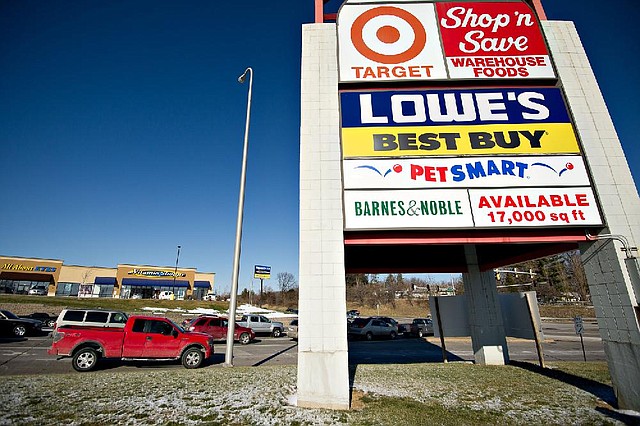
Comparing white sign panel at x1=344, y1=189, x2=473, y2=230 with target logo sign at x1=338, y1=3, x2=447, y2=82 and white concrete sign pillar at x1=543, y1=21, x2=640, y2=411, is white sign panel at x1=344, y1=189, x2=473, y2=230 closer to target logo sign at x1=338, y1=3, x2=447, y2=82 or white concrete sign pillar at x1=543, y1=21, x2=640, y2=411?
white concrete sign pillar at x1=543, y1=21, x2=640, y2=411

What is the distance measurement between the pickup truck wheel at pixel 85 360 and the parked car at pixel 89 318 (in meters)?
0.97

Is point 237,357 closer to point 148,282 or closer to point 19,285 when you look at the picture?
point 148,282

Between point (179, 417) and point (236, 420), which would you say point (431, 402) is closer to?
point (236, 420)

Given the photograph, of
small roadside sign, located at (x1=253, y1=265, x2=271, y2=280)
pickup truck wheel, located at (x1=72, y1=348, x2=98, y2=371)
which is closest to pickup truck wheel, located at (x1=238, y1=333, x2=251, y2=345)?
pickup truck wheel, located at (x1=72, y1=348, x2=98, y2=371)

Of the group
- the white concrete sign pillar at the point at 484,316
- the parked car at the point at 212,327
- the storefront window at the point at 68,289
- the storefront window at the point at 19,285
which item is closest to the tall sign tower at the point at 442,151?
the white concrete sign pillar at the point at 484,316

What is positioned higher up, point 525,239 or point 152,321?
point 525,239

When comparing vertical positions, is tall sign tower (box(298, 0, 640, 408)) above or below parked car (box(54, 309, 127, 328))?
above

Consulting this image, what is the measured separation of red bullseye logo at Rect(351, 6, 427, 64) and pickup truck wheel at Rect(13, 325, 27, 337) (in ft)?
84.0

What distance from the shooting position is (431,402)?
7238mm

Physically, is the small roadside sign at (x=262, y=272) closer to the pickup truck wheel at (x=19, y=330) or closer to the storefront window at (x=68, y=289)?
the storefront window at (x=68, y=289)

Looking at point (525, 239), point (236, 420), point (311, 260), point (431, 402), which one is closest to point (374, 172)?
point (311, 260)

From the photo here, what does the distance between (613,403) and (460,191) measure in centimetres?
630

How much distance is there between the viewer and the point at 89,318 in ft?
37.5

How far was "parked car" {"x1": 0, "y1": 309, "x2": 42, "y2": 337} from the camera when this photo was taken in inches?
712
